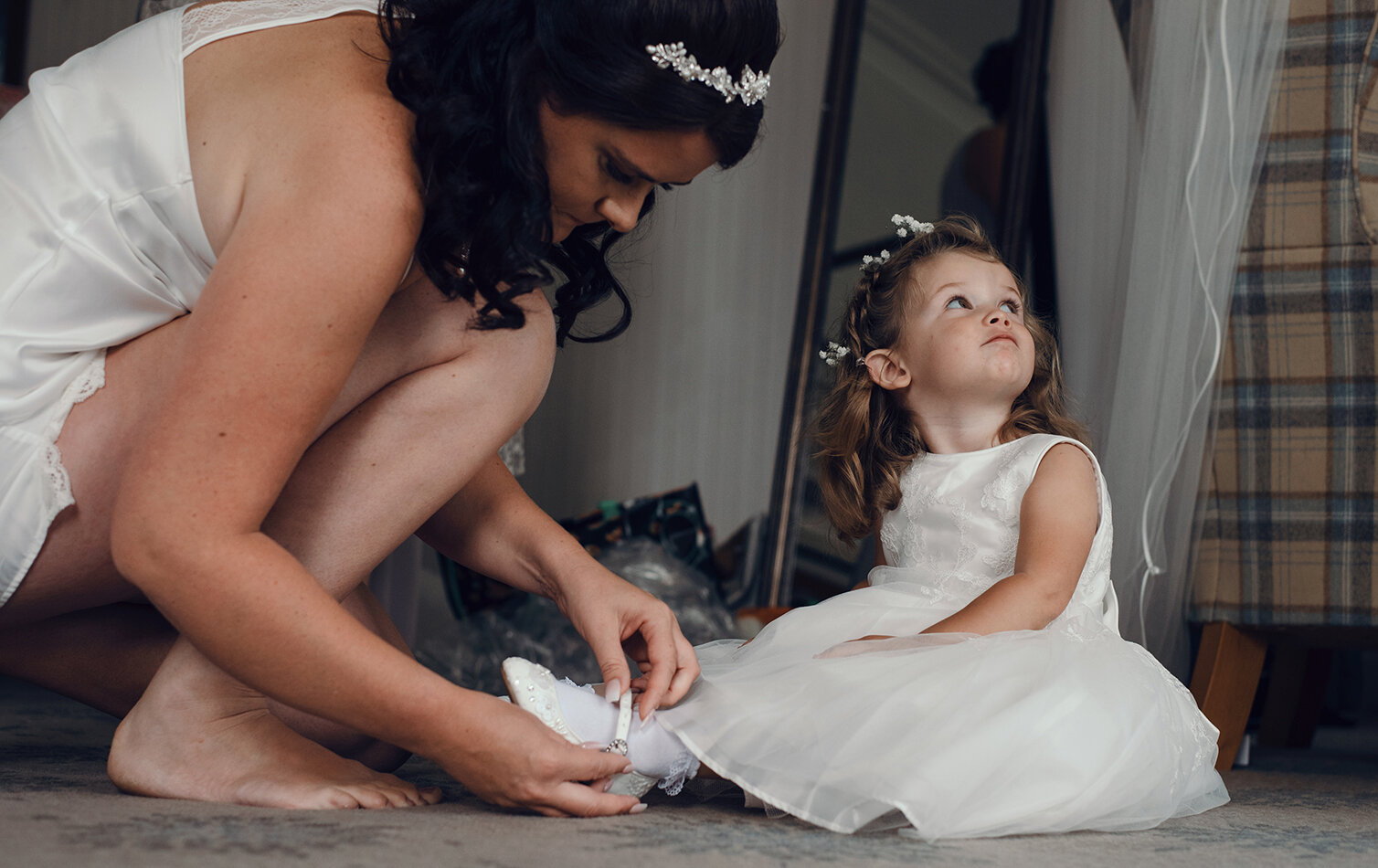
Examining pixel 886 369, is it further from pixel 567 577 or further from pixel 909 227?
pixel 567 577

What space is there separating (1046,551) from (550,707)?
526mm

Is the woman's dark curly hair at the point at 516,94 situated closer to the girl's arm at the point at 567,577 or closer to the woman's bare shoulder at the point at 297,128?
the woman's bare shoulder at the point at 297,128

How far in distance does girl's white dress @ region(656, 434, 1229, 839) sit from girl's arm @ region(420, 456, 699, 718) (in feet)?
0.11

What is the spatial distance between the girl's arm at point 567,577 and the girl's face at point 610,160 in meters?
0.30

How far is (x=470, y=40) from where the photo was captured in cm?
78

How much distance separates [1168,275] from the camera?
54.2 inches

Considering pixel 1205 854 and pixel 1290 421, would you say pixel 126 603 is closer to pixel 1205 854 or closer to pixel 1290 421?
pixel 1205 854

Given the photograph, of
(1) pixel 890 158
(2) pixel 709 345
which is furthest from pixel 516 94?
(1) pixel 890 158

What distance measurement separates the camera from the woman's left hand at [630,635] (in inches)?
34.3

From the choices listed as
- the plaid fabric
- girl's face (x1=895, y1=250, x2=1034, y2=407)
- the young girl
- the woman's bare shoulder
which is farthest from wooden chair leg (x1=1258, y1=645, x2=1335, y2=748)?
the woman's bare shoulder

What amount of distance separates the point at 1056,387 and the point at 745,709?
0.75m

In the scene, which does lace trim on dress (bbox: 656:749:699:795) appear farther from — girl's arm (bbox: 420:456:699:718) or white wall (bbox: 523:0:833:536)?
white wall (bbox: 523:0:833:536)

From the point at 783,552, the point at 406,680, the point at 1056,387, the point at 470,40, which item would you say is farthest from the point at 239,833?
the point at 783,552

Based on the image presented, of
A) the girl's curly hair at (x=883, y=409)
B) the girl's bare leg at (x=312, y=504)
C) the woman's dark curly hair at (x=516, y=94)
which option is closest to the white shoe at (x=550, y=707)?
the girl's bare leg at (x=312, y=504)
